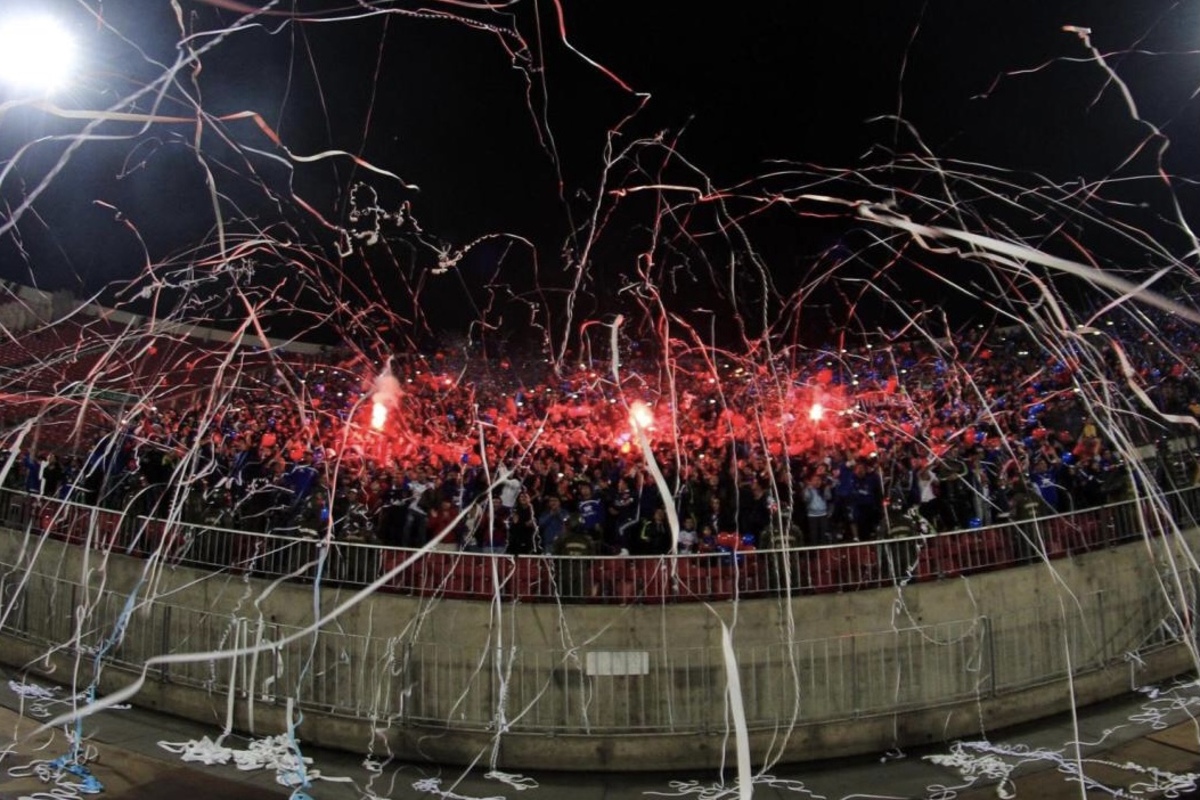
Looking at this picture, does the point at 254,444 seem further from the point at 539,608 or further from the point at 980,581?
the point at 980,581

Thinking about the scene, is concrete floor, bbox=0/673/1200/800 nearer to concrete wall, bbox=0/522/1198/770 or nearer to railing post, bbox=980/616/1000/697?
concrete wall, bbox=0/522/1198/770

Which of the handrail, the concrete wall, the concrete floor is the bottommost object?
the concrete floor

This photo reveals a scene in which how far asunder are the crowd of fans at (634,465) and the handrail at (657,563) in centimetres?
52

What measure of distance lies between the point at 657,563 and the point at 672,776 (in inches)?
80.8

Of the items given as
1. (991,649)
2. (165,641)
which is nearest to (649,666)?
(991,649)

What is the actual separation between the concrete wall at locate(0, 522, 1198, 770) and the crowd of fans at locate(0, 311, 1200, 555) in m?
1.08

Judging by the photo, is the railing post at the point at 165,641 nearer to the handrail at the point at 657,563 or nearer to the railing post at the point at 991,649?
the handrail at the point at 657,563

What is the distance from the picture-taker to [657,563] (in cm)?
839

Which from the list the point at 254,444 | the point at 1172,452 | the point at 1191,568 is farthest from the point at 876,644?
the point at 254,444

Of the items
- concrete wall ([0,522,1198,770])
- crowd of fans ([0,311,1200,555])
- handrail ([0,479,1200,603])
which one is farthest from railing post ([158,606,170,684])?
crowd of fans ([0,311,1200,555])

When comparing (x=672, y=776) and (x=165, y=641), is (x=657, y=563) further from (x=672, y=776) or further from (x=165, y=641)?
(x=165, y=641)

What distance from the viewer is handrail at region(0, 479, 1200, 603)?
8344mm

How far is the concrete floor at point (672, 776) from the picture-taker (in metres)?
6.84

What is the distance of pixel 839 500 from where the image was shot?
35.4 ft
